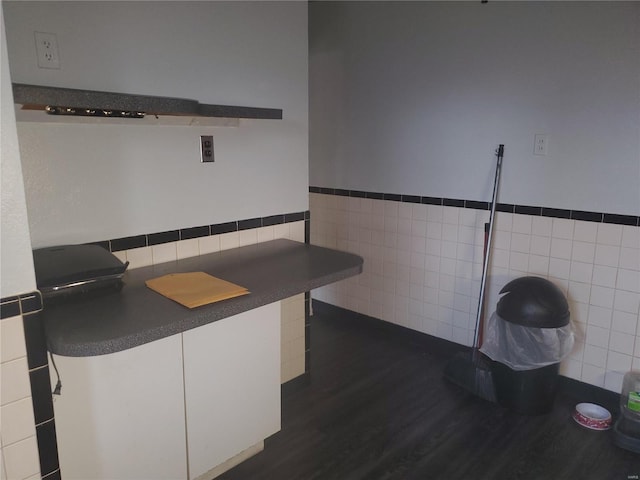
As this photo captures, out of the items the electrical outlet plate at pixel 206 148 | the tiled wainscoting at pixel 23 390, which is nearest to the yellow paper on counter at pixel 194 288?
the tiled wainscoting at pixel 23 390

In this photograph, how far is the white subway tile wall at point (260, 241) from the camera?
200 centimetres

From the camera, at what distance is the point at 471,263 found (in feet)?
9.71

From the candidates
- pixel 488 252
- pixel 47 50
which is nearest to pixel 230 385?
pixel 47 50

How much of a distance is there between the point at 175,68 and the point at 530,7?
182 cm

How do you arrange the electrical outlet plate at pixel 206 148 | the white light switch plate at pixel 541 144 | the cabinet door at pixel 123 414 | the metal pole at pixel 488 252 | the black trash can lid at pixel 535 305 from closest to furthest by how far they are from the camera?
the cabinet door at pixel 123 414 < the electrical outlet plate at pixel 206 148 < the black trash can lid at pixel 535 305 < the white light switch plate at pixel 541 144 < the metal pole at pixel 488 252

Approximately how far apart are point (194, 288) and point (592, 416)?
2.01m

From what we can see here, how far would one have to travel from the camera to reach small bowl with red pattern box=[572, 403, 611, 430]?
2.36 metres

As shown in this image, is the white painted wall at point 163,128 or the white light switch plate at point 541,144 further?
the white light switch plate at point 541,144

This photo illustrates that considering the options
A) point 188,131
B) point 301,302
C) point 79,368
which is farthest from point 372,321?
point 79,368

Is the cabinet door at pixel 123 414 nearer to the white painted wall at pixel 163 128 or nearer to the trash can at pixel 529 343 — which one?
the white painted wall at pixel 163 128

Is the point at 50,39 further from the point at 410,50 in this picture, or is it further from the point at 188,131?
the point at 410,50

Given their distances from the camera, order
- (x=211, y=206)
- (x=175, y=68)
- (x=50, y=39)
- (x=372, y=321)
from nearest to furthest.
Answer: (x=50, y=39)
(x=175, y=68)
(x=211, y=206)
(x=372, y=321)

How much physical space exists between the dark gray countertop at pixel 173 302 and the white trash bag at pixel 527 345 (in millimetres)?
942

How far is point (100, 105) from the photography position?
1.38 m
